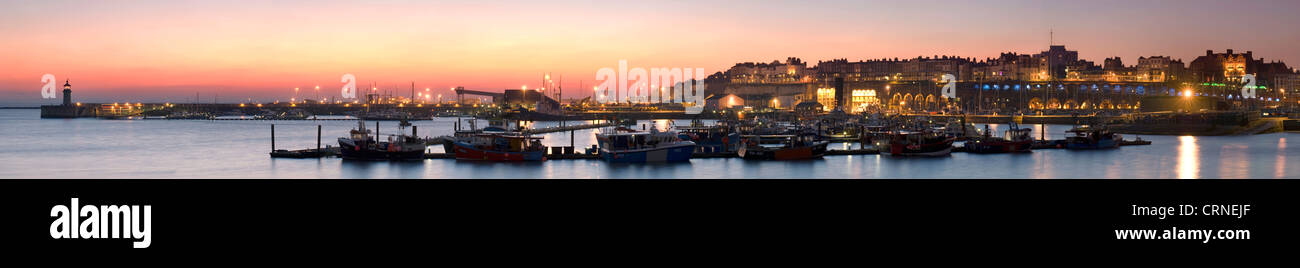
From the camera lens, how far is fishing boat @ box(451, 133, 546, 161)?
28.9m

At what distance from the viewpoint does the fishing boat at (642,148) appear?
1099 inches

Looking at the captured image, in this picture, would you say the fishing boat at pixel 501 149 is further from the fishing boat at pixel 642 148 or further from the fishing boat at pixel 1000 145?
the fishing boat at pixel 1000 145

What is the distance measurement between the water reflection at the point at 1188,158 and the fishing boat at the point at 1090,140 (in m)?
2.45

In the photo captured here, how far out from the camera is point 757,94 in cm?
14938

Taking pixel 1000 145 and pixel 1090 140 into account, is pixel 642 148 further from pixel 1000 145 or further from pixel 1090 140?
pixel 1090 140

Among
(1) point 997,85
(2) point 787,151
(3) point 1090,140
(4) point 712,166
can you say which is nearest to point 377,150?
(4) point 712,166

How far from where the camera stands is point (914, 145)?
1283 inches

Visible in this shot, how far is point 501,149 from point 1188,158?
2509 cm

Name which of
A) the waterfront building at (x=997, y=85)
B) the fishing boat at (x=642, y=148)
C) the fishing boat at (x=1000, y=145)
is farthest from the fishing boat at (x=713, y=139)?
the waterfront building at (x=997, y=85)

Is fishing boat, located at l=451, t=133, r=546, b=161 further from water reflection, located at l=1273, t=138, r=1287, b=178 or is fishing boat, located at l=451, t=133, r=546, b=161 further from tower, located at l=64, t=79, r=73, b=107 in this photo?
tower, located at l=64, t=79, r=73, b=107

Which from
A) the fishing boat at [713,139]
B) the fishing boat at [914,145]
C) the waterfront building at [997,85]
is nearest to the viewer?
the fishing boat at [914,145]
